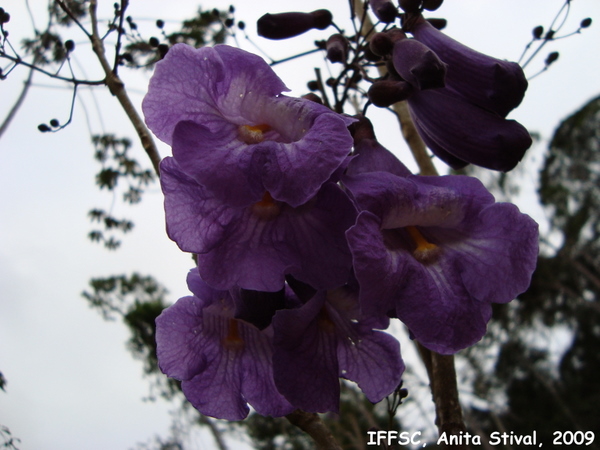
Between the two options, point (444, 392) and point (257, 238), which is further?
point (444, 392)

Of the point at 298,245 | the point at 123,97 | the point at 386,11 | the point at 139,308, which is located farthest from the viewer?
the point at 139,308

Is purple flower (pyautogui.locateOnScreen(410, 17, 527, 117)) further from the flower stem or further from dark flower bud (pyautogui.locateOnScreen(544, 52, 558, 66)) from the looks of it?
dark flower bud (pyautogui.locateOnScreen(544, 52, 558, 66))

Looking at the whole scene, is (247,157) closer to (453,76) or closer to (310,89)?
(453,76)

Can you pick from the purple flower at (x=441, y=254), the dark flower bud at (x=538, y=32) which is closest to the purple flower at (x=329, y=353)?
the purple flower at (x=441, y=254)

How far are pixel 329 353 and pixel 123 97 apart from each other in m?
1.19

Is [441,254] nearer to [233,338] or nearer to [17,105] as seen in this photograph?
[233,338]

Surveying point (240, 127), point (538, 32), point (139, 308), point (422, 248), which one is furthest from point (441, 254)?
point (139, 308)

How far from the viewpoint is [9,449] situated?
1668 mm

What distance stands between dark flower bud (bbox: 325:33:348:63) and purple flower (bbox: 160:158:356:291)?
64 centimetres

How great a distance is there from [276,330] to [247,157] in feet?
0.98

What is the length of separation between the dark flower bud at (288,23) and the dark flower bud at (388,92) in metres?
0.38

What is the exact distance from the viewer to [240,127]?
97 centimetres

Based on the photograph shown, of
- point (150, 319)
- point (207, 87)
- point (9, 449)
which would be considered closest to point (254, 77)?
point (207, 87)

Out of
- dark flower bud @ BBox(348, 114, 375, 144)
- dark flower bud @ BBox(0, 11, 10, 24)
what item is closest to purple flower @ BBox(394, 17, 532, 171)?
dark flower bud @ BBox(348, 114, 375, 144)
